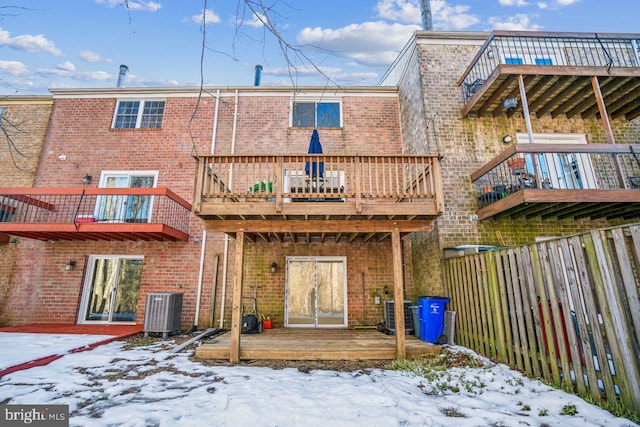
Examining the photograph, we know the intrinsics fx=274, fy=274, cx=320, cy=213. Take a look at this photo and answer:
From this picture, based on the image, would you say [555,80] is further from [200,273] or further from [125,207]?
[125,207]

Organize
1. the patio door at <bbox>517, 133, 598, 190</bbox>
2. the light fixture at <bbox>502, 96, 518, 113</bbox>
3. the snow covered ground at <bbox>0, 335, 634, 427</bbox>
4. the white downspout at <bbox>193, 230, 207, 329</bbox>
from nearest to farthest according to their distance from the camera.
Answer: the snow covered ground at <bbox>0, 335, 634, 427</bbox> → the light fixture at <bbox>502, 96, 518, 113</bbox> → the patio door at <bbox>517, 133, 598, 190</bbox> → the white downspout at <bbox>193, 230, 207, 329</bbox>

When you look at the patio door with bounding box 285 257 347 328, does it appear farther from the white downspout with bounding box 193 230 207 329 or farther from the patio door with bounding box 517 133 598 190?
the patio door with bounding box 517 133 598 190

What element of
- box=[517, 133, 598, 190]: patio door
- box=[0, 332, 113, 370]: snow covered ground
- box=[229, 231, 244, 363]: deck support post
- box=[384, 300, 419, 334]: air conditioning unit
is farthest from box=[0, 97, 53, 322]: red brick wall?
box=[517, 133, 598, 190]: patio door

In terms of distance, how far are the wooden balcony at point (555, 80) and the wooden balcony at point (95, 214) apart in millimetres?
8513

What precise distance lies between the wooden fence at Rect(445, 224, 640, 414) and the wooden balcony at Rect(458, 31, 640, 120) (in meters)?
4.35

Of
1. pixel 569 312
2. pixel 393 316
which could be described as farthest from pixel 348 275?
pixel 569 312

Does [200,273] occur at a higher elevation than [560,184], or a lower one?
lower

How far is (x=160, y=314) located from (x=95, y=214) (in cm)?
387

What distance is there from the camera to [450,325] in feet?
19.1

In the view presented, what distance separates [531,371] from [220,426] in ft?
13.6

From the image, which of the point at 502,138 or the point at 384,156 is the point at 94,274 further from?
the point at 502,138

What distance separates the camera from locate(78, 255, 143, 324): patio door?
7723 millimetres

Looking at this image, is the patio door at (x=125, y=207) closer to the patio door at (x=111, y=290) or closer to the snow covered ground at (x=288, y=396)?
the patio door at (x=111, y=290)

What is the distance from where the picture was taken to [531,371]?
389cm
